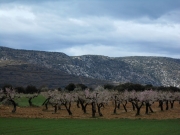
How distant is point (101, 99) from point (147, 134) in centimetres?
3936

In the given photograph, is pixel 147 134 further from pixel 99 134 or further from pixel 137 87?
pixel 137 87

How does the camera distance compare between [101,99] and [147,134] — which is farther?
[101,99]

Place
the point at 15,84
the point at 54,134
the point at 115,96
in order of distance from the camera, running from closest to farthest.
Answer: the point at 54,134
the point at 115,96
the point at 15,84

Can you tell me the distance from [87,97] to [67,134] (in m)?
41.2

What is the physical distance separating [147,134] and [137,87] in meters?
123

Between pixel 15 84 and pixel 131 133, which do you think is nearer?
pixel 131 133

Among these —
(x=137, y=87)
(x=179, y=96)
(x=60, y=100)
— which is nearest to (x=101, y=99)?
(x=60, y=100)

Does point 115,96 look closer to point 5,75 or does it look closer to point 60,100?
point 60,100

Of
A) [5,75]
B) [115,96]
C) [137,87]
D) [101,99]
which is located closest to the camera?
[101,99]

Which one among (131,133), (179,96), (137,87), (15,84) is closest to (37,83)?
(15,84)

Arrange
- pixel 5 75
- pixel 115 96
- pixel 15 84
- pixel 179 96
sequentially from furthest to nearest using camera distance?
pixel 5 75 < pixel 15 84 < pixel 179 96 < pixel 115 96

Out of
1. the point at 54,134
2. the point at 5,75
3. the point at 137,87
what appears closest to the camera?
the point at 54,134

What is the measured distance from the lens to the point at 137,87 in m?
161

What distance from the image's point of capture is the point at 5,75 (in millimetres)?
197250
